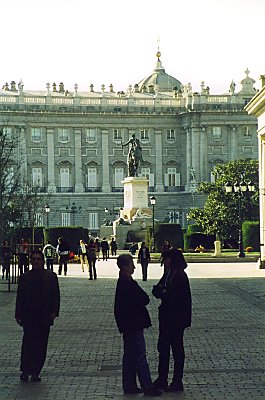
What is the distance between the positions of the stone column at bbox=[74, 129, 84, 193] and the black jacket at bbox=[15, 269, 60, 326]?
119 m

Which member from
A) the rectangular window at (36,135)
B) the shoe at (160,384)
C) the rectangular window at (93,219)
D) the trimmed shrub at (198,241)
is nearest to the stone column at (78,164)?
the rectangular window at (93,219)

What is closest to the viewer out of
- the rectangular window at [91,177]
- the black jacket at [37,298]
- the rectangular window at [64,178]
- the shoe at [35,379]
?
the shoe at [35,379]

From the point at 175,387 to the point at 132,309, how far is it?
1.06 m

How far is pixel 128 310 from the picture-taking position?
41.6 ft

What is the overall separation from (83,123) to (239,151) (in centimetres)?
1856

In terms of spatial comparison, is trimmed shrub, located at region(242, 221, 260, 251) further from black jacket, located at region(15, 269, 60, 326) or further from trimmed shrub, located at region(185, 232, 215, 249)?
black jacket, located at region(15, 269, 60, 326)

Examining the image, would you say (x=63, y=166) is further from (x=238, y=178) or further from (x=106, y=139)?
(x=238, y=178)

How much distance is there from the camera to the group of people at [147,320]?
1271 centimetres

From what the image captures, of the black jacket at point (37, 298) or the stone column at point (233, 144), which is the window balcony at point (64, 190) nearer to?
the stone column at point (233, 144)

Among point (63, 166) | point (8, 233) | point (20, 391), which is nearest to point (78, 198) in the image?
point (63, 166)

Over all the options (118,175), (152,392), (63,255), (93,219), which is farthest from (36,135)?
(152,392)

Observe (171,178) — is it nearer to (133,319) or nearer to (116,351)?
(116,351)

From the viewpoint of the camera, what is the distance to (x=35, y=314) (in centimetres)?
1395

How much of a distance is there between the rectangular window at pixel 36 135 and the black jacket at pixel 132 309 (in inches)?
4792
